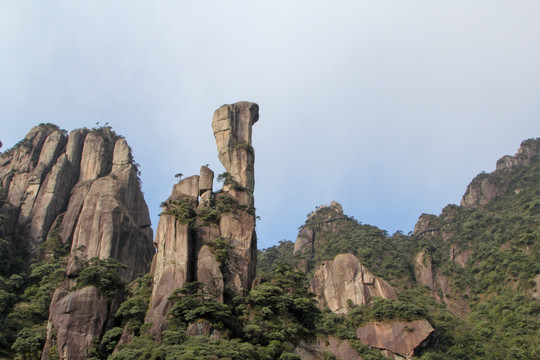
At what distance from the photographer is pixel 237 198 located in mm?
39938

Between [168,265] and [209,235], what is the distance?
3.92 m

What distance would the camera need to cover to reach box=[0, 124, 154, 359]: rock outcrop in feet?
156

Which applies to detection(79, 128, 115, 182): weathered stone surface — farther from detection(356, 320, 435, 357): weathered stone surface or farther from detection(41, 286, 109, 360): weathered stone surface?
detection(356, 320, 435, 357): weathered stone surface

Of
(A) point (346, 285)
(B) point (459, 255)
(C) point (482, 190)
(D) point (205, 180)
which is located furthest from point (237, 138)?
(C) point (482, 190)

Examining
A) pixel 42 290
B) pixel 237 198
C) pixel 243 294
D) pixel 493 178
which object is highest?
pixel 493 178

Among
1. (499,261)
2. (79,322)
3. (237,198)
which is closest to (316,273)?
(499,261)

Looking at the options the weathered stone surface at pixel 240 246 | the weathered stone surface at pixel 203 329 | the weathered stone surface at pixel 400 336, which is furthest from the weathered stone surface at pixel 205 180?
the weathered stone surface at pixel 400 336

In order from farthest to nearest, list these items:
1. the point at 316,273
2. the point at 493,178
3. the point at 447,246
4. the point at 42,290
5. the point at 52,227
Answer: the point at 493,178
the point at 447,246
the point at 316,273
the point at 52,227
the point at 42,290

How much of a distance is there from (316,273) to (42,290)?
35.1m

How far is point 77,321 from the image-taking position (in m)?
30.0

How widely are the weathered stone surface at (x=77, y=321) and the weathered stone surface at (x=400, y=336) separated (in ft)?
88.8

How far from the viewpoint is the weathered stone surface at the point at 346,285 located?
58.7 meters

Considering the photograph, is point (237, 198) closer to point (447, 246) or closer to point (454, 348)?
point (454, 348)

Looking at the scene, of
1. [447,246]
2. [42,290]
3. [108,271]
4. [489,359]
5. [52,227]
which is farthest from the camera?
[447,246]
